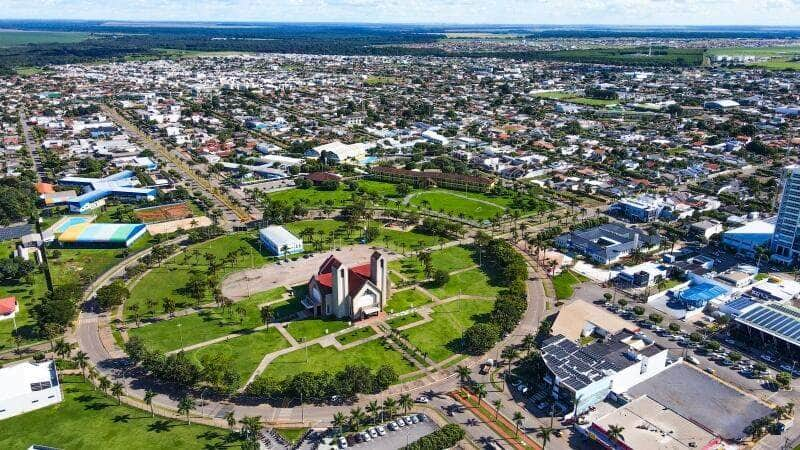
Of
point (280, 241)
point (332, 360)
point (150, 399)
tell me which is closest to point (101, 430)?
point (150, 399)

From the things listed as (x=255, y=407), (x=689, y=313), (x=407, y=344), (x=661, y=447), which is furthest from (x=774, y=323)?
(x=255, y=407)

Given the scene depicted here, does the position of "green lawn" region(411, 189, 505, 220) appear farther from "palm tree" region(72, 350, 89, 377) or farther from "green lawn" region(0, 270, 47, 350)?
"palm tree" region(72, 350, 89, 377)

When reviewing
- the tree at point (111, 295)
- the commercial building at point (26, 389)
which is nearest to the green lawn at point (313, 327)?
the tree at point (111, 295)

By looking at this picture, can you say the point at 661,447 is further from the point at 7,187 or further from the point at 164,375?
the point at 7,187

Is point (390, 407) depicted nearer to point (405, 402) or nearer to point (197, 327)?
point (405, 402)

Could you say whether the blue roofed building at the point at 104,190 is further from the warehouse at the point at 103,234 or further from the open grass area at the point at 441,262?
the open grass area at the point at 441,262

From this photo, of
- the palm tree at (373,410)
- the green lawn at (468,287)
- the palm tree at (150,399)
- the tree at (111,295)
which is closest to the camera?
the palm tree at (373,410)
